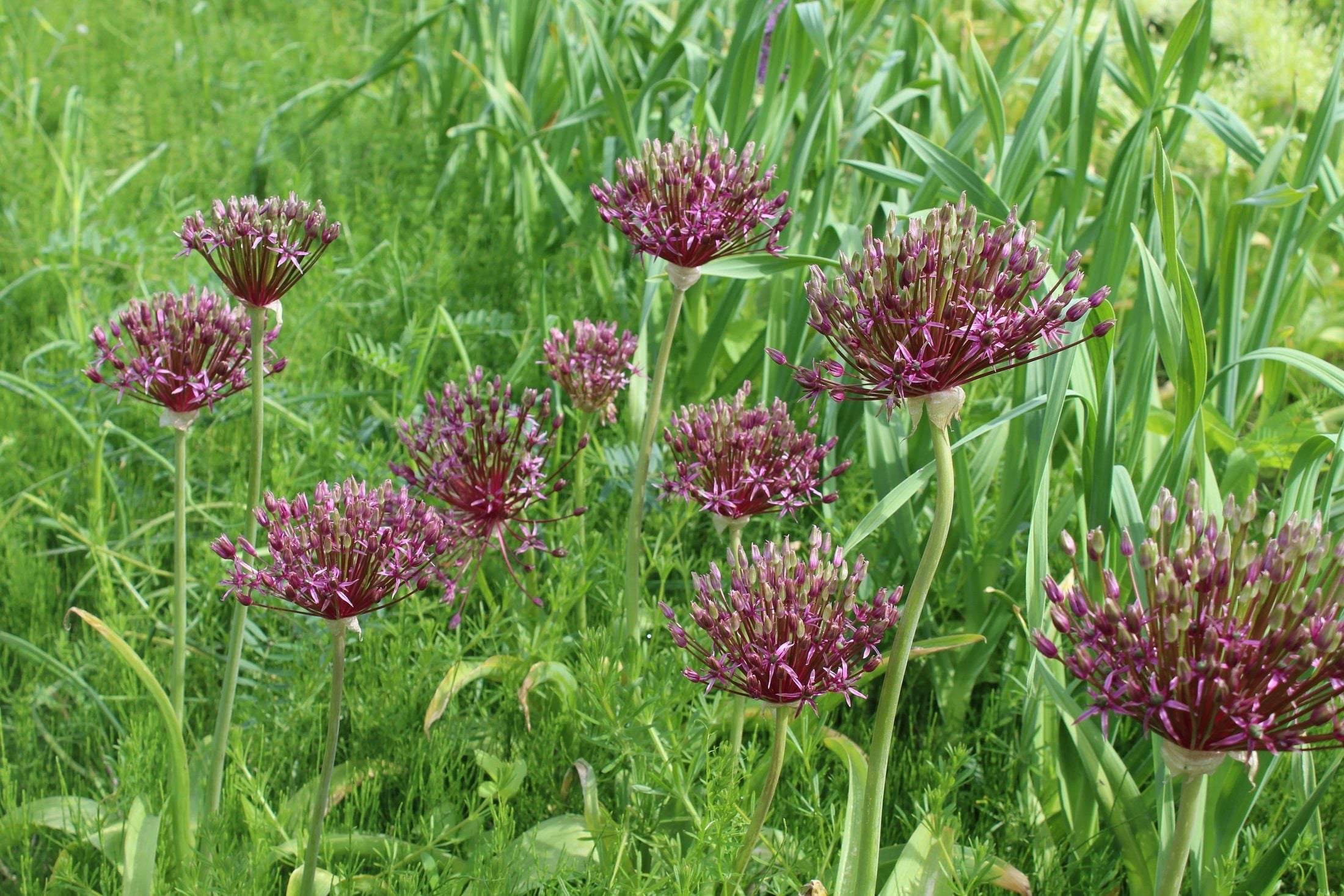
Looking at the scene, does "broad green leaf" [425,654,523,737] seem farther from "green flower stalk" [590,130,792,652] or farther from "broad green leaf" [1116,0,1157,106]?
"broad green leaf" [1116,0,1157,106]

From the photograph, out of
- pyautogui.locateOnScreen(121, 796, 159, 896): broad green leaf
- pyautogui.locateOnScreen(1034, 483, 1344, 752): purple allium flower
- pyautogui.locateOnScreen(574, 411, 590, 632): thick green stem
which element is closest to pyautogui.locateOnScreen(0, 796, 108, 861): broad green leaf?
pyautogui.locateOnScreen(121, 796, 159, 896): broad green leaf

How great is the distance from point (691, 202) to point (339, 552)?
822mm

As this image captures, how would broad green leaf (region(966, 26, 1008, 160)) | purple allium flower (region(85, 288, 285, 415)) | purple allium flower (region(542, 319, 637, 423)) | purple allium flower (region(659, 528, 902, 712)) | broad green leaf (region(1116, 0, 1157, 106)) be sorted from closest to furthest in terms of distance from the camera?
purple allium flower (region(659, 528, 902, 712)), purple allium flower (region(85, 288, 285, 415)), purple allium flower (region(542, 319, 637, 423)), broad green leaf (region(966, 26, 1008, 160)), broad green leaf (region(1116, 0, 1157, 106))

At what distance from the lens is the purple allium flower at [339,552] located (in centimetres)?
167

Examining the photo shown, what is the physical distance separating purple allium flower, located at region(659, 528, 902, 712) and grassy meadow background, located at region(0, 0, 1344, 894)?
12cm

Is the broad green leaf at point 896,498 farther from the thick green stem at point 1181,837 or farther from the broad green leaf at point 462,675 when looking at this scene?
the broad green leaf at point 462,675

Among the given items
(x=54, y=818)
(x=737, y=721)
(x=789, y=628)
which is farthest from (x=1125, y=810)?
(x=54, y=818)

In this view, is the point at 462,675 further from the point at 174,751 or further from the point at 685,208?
the point at 685,208

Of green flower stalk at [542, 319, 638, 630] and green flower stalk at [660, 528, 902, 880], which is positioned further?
green flower stalk at [542, 319, 638, 630]

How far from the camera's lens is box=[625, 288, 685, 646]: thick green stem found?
2033mm

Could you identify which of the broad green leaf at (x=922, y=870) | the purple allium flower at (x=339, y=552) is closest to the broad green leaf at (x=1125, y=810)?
the broad green leaf at (x=922, y=870)

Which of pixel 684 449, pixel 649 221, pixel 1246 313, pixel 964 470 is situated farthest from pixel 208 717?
pixel 1246 313

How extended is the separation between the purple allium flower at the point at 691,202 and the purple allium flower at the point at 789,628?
1.99 ft

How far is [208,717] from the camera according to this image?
100 inches
